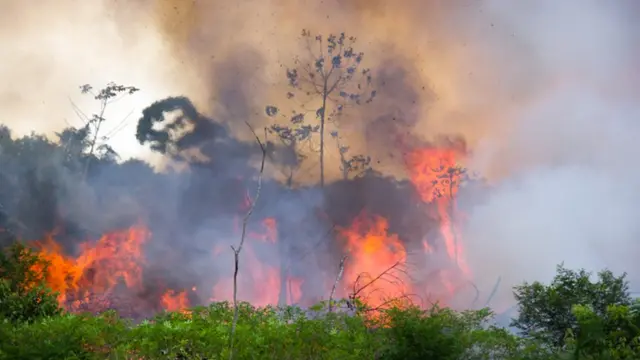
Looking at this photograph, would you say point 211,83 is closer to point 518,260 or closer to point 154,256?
point 154,256

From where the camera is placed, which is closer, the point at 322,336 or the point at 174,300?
the point at 322,336

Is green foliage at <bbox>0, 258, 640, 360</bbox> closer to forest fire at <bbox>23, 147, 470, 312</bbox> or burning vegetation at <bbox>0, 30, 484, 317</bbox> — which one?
forest fire at <bbox>23, 147, 470, 312</bbox>

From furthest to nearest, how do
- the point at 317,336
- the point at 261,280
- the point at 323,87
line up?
the point at 323,87 → the point at 261,280 → the point at 317,336

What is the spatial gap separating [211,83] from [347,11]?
17.5ft

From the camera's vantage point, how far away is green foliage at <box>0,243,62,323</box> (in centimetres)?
Result: 886

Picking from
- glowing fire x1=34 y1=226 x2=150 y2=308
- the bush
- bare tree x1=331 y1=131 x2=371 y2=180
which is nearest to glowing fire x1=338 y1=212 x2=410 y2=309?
bare tree x1=331 y1=131 x2=371 y2=180

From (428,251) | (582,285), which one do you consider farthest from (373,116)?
(582,285)

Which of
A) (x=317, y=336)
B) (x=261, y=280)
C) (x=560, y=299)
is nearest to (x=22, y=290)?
(x=317, y=336)

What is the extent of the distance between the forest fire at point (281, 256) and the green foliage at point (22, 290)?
8.60 meters

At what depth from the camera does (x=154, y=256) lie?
19.1 metres

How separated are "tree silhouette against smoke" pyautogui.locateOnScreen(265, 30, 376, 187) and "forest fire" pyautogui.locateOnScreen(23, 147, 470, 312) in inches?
96.9

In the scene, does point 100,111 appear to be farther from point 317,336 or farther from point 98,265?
point 317,336

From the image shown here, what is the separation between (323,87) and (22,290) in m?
13.7

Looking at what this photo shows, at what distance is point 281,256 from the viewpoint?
792 inches
